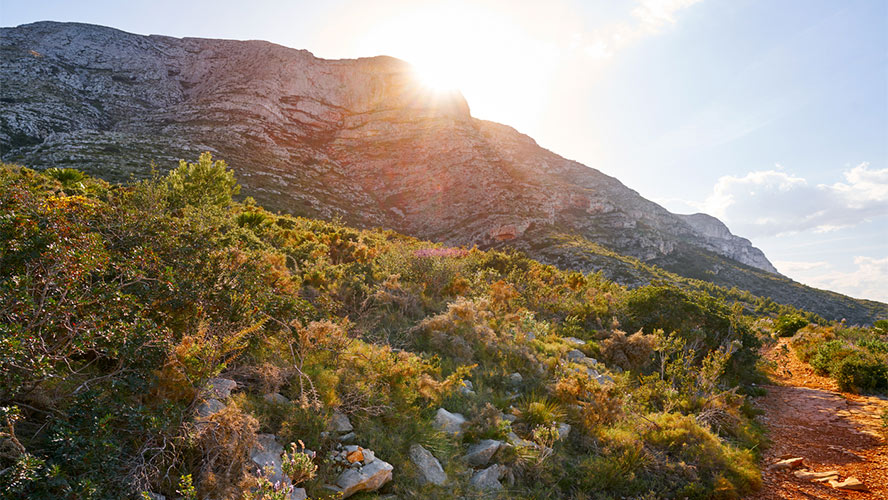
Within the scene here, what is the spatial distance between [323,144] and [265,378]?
81577mm

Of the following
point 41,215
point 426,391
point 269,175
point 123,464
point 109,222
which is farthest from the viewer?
point 269,175

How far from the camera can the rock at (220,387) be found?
3.38 m

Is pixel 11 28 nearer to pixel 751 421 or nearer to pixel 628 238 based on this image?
pixel 751 421

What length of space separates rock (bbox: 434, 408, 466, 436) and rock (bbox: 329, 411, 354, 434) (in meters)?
1.34

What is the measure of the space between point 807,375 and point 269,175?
5656 cm

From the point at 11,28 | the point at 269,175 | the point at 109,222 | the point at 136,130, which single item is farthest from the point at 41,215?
the point at 11,28

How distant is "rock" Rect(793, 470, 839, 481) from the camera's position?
5.58 meters

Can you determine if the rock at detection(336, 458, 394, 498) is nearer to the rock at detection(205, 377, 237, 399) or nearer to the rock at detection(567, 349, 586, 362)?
the rock at detection(205, 377, 237, 399)

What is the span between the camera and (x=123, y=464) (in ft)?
8.47

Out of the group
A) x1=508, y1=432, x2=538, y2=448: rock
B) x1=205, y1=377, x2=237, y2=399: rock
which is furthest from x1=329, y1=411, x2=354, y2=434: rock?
x1=508, y1=432, x2=538, y2=448: rock

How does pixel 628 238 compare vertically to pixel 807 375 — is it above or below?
above

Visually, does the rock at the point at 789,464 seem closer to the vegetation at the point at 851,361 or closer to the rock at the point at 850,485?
the rock at the point at 850,485

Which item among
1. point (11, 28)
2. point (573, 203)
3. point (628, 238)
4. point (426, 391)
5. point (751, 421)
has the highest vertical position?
point (11, 28)

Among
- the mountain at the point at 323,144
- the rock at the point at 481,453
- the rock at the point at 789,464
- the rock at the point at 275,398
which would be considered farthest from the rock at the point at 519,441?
the mountain at the point at 323,144
